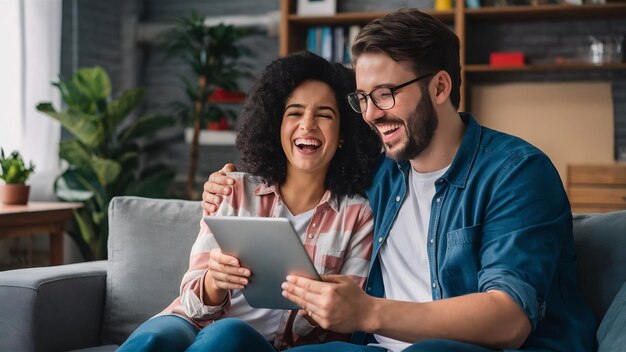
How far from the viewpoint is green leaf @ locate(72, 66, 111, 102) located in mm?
4305

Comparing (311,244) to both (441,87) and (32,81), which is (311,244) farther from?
(32,81)

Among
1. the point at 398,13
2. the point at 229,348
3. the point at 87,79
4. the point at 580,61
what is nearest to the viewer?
the point at 229,348

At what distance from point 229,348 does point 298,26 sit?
3.70m

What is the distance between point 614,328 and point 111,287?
135 centimetres

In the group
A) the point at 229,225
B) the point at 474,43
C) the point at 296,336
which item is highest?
the point at 474,43

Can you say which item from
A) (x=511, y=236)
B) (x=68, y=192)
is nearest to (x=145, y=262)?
(x=511, y=236)

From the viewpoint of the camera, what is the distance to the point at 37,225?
378 centimetres

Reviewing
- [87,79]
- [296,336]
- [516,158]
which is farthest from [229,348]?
[87,79]

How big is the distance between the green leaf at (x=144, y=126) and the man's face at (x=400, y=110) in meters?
2.98

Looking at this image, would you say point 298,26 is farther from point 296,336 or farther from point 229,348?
point 229,348

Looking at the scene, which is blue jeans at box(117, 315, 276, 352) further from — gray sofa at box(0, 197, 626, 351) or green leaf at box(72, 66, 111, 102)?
green leaf at box(72, 66, 111, 102)

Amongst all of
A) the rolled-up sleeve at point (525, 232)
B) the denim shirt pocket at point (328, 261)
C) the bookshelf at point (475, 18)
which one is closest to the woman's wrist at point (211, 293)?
the denim shirt pocket at point (328, 261)

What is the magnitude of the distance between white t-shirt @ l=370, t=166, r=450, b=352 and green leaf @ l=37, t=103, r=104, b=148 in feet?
9.34

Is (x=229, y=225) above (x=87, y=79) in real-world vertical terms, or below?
below
